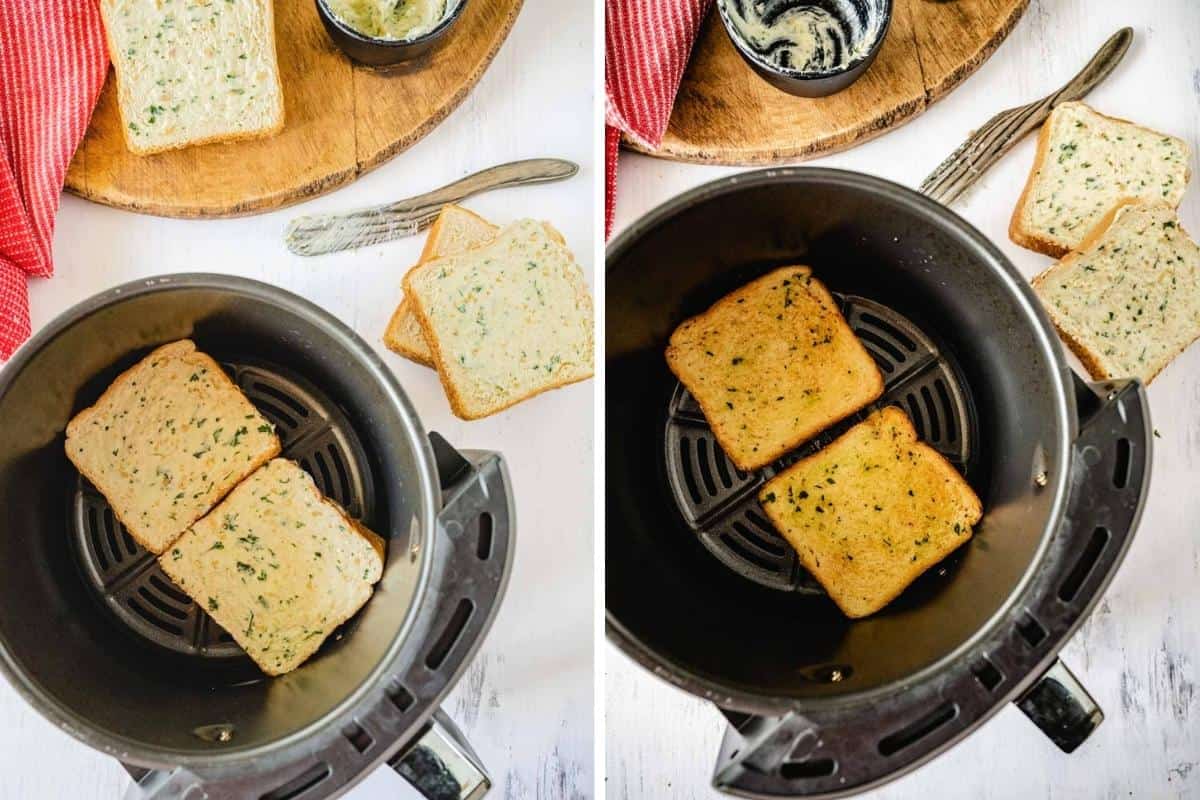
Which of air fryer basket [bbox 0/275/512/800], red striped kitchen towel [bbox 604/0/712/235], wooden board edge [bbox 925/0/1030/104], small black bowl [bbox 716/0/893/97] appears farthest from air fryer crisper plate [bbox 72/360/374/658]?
wooden board edge [bbox 925/0/1030/104]

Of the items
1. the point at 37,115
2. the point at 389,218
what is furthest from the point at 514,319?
the point at 37,115

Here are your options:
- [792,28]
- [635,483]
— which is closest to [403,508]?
[635,483]

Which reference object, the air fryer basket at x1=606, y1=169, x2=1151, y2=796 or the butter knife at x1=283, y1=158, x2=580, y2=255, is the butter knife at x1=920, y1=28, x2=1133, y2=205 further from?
the butter knife at x1=283, y1=158, x2=580, y2=255

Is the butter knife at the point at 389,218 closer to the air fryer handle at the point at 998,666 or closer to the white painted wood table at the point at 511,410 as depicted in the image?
the white painted wood table at the point at 511,410

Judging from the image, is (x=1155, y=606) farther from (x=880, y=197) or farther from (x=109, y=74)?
(x=109, y=74)

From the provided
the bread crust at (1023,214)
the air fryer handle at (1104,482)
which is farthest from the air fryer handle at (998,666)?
the bread crust at (1023,214)

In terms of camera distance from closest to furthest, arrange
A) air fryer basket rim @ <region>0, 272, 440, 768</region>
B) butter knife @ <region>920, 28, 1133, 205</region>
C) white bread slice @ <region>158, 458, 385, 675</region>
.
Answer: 1. air fryer basket rim @ <region>0, 272, 440, 768</region>
2. white bread slice @ <region>158, 458, 385, 675</region>
3. butter knife @ <region>920, 28, 1133, 205</region>
